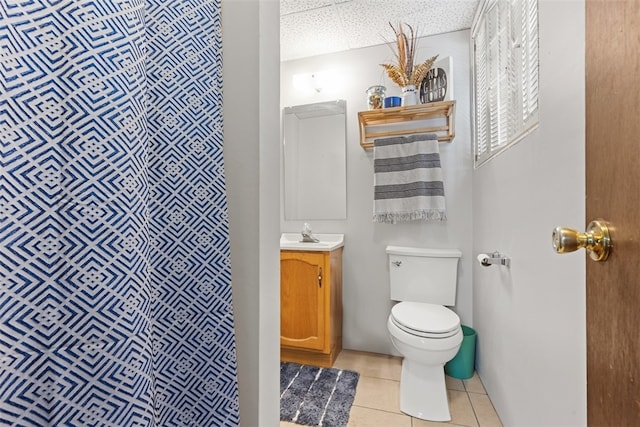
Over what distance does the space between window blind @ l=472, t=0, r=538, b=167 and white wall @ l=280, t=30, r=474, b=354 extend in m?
0.14

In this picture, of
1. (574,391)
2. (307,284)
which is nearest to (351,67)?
(307,284)

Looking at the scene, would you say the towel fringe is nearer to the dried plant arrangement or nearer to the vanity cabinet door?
the vanity cabinet door

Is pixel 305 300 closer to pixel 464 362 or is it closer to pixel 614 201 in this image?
pixel 464 362

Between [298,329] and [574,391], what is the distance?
59.5 inches

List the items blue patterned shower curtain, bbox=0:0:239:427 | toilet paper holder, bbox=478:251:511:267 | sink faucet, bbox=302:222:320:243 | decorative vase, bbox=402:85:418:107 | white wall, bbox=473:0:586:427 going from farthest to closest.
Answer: sink faucet, bbox=302:222:320:243
decorative vase, bbox=402:85:418:107
toilet paper holder, bbox=478:251:511:267
white wall, bbox=473:0:586:427
blue patterned shower curtain, bbox=0:0:239:427

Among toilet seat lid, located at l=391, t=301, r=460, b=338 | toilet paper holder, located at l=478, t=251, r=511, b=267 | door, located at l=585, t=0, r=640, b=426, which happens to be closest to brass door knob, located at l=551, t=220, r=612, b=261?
door, located at l=585, t=0, r=640, b=426

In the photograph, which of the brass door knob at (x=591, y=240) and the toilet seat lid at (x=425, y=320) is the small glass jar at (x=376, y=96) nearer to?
the toilet seat lid at (x=425, y=320)

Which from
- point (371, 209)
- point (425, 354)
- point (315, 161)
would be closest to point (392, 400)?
point (425, 354)

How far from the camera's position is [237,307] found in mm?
695

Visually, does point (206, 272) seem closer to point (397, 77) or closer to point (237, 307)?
point (237, 307)

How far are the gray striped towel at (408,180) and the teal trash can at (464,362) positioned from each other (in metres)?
0.83

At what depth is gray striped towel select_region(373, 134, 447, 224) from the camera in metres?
2.02

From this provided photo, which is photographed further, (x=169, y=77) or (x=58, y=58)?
(x=169, y=77)

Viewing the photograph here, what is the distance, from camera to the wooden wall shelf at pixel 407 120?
201 cm
